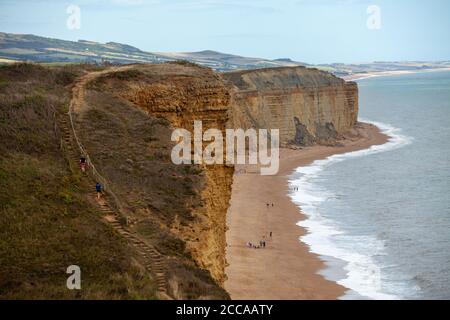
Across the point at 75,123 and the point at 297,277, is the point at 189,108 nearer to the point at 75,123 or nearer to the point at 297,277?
the point at 75,123

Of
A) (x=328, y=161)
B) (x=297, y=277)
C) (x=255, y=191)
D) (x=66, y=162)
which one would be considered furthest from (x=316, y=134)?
(x=66, y=162)

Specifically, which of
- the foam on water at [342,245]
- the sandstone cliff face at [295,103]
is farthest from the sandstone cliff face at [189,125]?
the sandstone cliff face at [295,103]

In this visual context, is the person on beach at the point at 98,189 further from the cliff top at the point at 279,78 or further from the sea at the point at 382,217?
the cliff top at the point at 279,78

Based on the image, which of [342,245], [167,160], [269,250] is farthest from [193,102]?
[342,245]

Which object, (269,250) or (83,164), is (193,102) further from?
(269,250)

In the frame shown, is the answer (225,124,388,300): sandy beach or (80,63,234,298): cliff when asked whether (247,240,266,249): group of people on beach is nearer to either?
(225,124,388,300): sandy beach

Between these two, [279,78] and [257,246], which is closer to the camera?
[257,246]
